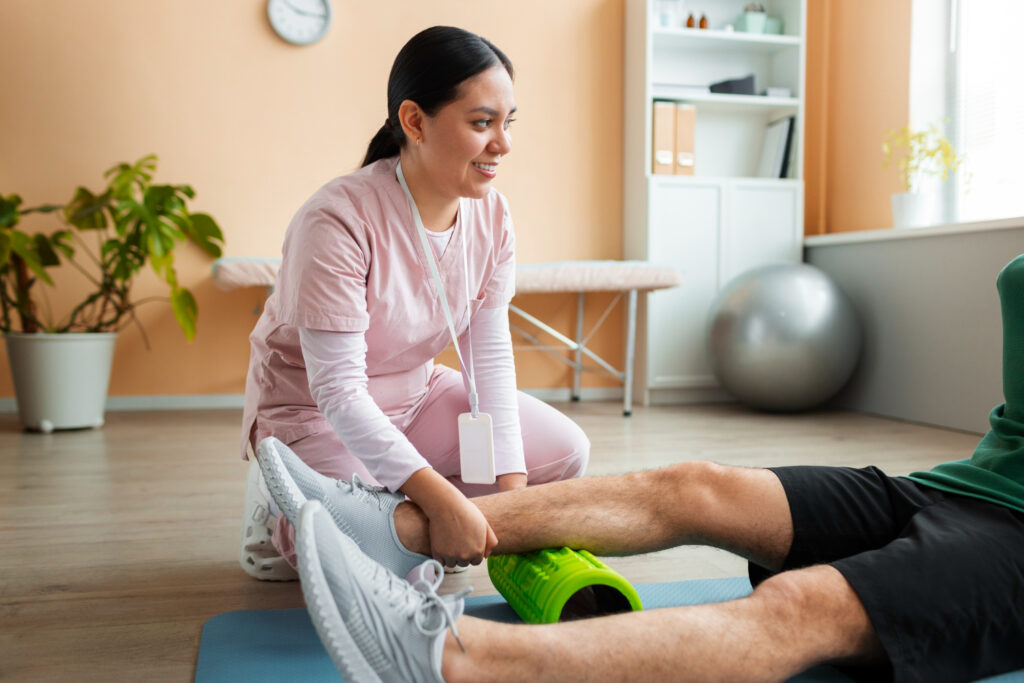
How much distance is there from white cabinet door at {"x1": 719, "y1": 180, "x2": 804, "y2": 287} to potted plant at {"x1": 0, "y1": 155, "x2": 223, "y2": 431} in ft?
7.49

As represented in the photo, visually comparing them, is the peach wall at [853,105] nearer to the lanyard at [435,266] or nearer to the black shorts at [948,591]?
the lanyard at [435,266]

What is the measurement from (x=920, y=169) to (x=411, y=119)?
2.93 meters

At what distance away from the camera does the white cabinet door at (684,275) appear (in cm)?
381

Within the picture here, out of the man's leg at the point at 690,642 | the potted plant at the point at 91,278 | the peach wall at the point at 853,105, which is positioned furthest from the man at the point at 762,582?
the peach wall at the point at 853,105

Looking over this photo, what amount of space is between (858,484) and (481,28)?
3.31m

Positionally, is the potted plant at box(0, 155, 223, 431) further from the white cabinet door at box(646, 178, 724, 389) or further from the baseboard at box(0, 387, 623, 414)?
the white cabinet door at box(646, 178, 724, 389)

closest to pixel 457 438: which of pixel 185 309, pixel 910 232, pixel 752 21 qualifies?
pixel 185 309

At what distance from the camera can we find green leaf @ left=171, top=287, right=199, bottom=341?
10.6 feet

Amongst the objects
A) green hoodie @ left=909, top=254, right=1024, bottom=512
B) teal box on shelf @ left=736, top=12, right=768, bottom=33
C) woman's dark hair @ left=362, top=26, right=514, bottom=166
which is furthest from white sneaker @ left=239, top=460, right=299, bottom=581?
teal box on shelf @ left=736, top=12, right=768, bottom=33

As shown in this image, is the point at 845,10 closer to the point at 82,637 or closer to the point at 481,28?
the point at 481,28

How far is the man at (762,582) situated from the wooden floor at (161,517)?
38cm

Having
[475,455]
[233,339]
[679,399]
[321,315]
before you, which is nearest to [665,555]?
[475,455]

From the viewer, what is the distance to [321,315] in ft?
3.92

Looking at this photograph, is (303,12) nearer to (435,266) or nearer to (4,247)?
(4,247)
